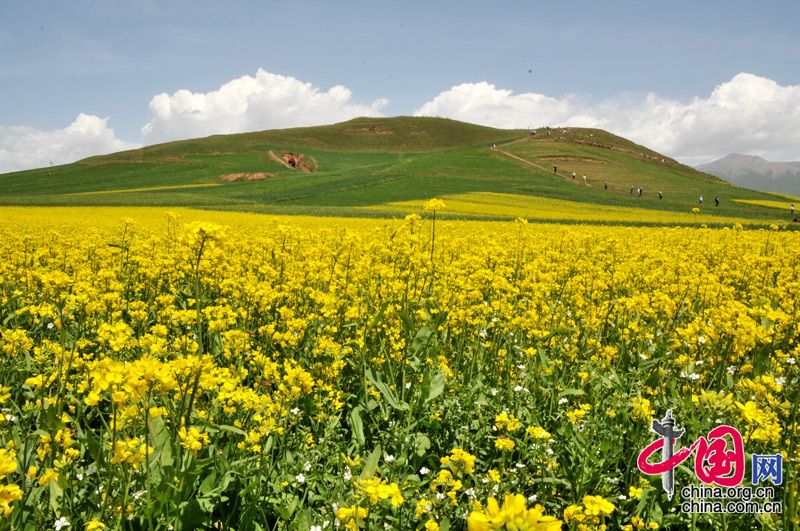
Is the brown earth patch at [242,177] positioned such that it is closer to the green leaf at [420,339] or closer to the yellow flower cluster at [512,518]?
the green leaf at [420,339]

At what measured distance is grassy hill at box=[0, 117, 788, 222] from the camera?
41938 millimetres

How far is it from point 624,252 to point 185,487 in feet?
34.3

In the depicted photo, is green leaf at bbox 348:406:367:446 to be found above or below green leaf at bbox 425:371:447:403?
below

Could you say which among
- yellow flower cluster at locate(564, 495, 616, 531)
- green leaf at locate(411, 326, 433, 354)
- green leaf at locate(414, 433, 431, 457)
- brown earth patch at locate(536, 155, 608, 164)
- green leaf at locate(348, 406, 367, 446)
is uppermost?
brown earth patch at locate(536, 155, 608, 164)

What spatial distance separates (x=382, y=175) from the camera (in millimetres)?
57500

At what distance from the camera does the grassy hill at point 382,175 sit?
138 ft

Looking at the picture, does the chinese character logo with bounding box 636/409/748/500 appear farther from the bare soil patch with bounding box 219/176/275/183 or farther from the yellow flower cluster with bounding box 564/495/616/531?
the bare soil patch with bounding box 219/176/275/183

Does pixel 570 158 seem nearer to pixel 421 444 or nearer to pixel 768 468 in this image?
pixel 768 468

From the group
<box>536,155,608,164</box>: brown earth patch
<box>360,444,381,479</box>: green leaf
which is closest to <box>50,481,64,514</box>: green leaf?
<box>360,444,381,479</box>: green leaf

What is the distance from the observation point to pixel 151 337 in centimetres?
339

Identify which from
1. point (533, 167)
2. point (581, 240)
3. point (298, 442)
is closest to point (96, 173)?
point (533, 167)

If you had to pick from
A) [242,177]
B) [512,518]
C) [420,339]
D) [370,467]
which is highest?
[242,177]

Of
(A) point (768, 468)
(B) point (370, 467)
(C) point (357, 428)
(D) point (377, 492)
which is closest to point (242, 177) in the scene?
(C) point (357, 428)

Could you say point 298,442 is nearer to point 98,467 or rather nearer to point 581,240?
point 98,467
